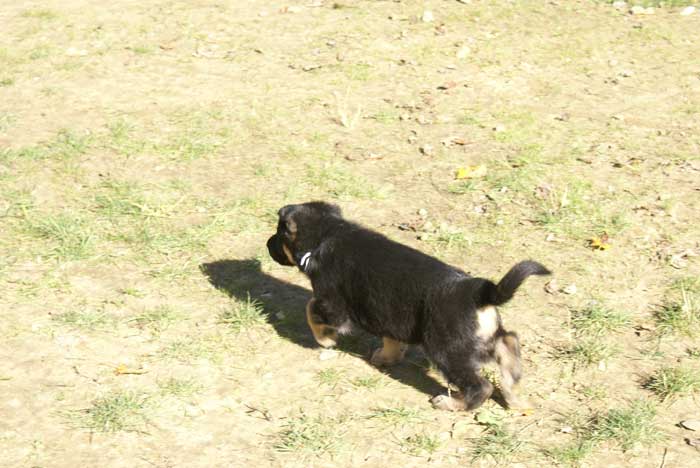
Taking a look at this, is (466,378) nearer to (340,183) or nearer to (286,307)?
(286,307)

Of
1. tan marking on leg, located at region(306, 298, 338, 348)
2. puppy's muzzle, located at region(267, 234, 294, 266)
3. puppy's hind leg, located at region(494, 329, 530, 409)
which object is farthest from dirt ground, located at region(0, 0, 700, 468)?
puppy's muzzle, located at region(267, 234, 294, 266)

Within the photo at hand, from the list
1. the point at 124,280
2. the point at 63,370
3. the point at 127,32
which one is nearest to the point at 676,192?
the point at 124,280

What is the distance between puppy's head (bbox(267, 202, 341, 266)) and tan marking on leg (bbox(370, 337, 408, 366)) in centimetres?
74

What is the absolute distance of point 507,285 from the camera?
15.5 feet

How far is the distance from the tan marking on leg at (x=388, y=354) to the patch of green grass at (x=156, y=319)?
134 centimetres

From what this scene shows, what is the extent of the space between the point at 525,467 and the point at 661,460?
711mm

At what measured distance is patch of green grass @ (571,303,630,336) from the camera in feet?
19.6

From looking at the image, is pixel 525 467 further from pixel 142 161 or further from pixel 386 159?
pixel 142 161

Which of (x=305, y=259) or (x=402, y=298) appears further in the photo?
(x=305, y=259)

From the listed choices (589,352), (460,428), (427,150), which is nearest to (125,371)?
(460,428)

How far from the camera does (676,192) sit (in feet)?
25.2

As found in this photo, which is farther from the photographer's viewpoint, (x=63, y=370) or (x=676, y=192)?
(x=676, y=192)

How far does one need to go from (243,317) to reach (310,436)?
1308mm

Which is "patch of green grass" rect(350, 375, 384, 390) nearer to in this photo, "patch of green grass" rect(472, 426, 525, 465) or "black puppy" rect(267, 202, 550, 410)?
"black puppy" rect(267, 202, 550, 410)
